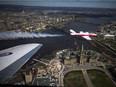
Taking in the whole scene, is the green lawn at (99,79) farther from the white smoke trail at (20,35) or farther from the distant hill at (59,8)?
the distant hill at (59,8)

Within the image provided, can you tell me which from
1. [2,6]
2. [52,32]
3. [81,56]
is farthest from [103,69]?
[2,6]

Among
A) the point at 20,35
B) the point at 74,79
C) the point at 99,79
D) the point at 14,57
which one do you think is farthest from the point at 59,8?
the point at 99,79

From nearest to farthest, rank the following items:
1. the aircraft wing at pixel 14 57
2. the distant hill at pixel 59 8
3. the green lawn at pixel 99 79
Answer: the green lawn at pixel 99 79 → the aircraft wing at pixel 14 57 → the distant hill at pixel 59 8

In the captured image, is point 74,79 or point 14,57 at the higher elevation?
point 14,57

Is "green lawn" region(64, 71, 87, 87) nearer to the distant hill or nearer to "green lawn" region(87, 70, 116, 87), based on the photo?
"green lawn" region(87, 70, 116, 87)

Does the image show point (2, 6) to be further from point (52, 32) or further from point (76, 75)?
point (76, 75)

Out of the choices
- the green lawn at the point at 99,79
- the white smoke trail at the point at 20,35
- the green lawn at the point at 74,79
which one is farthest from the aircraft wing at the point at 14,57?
the green lawn at the point at 99,79

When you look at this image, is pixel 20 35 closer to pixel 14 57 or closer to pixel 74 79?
pixel 14 57
